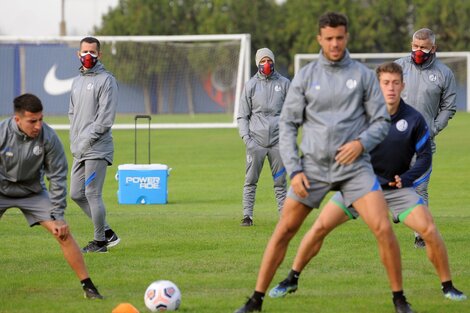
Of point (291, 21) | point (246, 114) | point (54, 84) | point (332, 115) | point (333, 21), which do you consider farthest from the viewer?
point (291, 21)

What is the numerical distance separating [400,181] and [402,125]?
19.5 inches

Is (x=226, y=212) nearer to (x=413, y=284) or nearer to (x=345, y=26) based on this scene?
(x=413, y=284)

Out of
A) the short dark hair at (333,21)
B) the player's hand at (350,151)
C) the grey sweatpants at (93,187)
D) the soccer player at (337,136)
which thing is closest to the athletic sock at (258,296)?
the soccer player at (337,136)

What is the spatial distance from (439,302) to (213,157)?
62.4 ft

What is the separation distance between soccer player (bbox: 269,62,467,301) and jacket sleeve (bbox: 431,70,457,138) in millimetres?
2950

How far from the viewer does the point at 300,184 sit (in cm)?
830

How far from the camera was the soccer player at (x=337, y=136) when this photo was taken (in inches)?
327

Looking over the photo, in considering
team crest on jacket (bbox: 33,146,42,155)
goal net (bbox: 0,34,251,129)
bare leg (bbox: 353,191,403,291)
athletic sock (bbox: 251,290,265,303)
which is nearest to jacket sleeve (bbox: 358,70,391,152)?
bare leg (bbox: 353,191,403,291)

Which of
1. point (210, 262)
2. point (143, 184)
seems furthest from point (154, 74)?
point (210, 262)

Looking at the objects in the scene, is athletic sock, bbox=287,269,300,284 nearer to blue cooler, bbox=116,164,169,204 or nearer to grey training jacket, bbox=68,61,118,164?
grey training jacket, bbox=68,61,118,164

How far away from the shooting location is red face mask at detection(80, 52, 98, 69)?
12156mm

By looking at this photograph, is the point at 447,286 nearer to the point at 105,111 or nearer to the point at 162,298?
the point at 162,298

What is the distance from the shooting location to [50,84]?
155 feet

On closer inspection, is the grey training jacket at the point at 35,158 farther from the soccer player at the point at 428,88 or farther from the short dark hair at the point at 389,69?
the soccer player at the point at 428,88
